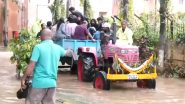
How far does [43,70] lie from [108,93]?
19.6ft

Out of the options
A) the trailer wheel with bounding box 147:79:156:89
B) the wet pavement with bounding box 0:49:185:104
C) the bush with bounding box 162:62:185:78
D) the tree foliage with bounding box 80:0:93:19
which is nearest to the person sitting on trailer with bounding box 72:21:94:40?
the wet pavement with bounding box 0:49:185:104

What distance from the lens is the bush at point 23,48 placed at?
15146 millimetres

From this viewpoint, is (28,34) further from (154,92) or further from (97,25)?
(154,92)

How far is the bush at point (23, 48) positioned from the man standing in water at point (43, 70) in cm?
714

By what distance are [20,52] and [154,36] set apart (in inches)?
266

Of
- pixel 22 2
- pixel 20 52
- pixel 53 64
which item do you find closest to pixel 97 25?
pixel 20 52

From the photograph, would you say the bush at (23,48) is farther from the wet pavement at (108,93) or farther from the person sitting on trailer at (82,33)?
the person sitting on trailer at (82,33)

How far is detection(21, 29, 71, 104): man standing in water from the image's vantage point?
25.3 ft

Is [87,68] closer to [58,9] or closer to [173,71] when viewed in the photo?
[173,71]

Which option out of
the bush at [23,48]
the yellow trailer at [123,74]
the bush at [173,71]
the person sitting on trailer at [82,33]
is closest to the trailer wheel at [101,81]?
the yellow trailer at [123,74]

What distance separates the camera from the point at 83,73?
52.4 feet

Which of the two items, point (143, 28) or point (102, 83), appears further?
point (143, 28)

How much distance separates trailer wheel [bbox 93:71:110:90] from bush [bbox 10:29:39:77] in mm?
2207

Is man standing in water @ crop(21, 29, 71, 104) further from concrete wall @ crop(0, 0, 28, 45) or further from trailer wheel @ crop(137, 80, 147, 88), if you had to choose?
concrete wall @ crop(0, 0, 28, 45)
